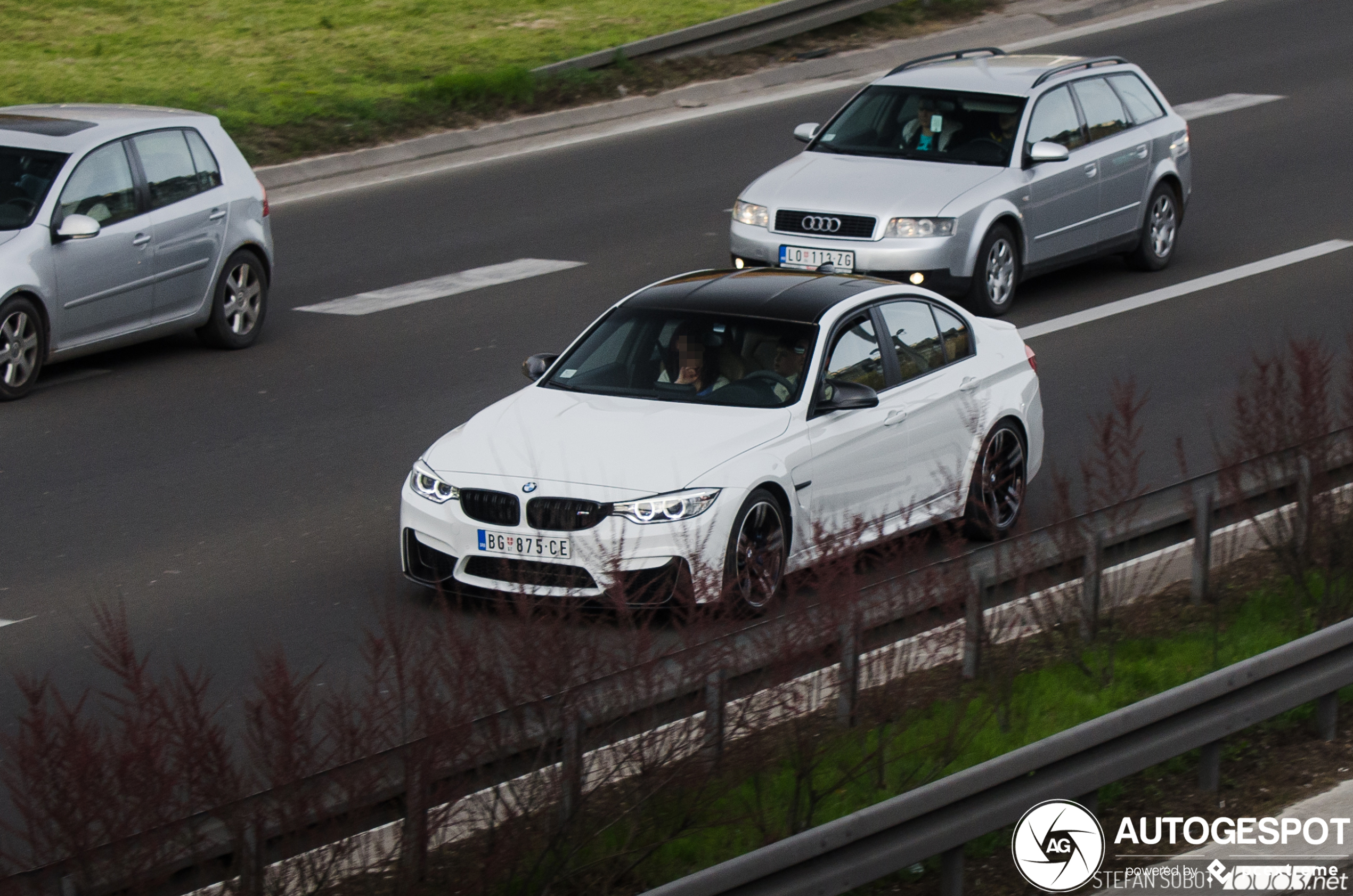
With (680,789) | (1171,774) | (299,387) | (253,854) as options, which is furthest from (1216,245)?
(253,854)

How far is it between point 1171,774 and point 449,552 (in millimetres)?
3621

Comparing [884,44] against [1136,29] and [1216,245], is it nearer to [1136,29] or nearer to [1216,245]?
[1136,29]

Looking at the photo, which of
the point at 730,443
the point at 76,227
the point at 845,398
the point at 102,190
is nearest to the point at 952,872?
the point at 730,443

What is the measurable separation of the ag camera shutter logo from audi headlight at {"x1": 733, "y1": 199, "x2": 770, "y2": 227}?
31.9 ft

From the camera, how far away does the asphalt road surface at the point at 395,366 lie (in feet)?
32.5

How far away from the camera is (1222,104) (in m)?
24.9

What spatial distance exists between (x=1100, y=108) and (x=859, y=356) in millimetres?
7752

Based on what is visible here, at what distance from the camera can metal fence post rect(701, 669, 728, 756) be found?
6.18 metres

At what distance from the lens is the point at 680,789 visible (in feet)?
20.3

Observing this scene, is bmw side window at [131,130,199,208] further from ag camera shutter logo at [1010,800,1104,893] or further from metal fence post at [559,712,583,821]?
ag camera shutter logo at [1010,800,1104,893]

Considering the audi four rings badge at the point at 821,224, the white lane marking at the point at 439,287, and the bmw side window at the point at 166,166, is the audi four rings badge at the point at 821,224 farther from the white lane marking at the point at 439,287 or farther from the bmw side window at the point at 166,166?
the bmw side window at the point at 166,166

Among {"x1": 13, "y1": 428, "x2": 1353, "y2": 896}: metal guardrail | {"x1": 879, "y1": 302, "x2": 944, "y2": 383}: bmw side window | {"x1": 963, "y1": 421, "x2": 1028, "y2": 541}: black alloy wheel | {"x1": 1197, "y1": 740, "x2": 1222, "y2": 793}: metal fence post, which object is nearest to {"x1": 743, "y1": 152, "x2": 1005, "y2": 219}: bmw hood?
{"x1": 879, "y1": 302, "x2": 944, "y2": 383}: bmw side window

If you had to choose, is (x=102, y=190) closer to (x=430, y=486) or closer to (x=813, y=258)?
(x=813, y=258)

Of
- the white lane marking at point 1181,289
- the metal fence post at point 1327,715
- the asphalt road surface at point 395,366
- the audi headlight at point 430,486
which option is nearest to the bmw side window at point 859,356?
the asphalt road surface at point 395,366
